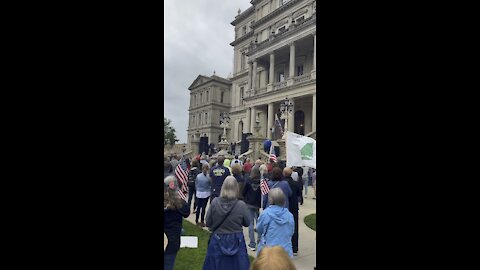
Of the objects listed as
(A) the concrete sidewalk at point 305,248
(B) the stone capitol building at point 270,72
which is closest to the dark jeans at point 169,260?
(A) the concrete sidewalk at point 305,248

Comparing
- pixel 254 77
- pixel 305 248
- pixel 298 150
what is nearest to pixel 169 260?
pixel 305 248

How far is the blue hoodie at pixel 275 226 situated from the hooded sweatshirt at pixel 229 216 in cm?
38

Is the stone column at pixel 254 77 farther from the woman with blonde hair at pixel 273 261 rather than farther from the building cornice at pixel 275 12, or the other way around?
the woman with blonde hair at pixel 273 261

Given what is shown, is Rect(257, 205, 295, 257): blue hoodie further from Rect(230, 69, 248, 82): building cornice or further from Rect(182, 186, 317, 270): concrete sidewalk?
Rect(230, 69, 248, 82): building cornice

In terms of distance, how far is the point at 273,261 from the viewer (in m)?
2.09

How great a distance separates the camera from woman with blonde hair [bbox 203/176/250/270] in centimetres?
366

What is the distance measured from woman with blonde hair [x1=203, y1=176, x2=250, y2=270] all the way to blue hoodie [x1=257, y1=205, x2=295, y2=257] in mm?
380

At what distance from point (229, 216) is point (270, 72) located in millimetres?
27212

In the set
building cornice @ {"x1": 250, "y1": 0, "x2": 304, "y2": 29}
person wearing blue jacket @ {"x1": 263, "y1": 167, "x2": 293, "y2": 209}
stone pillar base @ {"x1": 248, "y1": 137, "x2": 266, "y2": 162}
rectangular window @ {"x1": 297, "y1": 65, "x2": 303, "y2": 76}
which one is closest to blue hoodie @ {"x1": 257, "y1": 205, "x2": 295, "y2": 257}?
person wearing blue jacket @ {"x1": 263, "y1": 167, "x2": 293, "y2": 209}

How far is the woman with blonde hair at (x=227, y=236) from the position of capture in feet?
12.0

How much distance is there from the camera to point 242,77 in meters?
41.5
